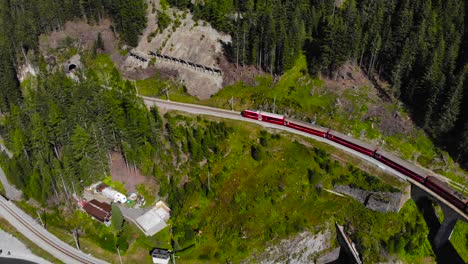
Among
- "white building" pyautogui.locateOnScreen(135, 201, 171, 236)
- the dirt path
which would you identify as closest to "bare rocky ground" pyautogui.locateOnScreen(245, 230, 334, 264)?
"white building" pyautogui.locateOnScreen(135, 201, 171, 236)

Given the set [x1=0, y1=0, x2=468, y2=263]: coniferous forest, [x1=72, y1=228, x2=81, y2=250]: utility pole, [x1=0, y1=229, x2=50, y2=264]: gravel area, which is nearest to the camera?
[x1=0, y1=0, x2=468, y2=263]: coniferous forest

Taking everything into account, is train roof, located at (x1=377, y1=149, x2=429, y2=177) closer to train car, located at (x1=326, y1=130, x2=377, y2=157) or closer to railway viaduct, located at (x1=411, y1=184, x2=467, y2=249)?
train car, located at (x1=326, y1=130, x2=377, y2=157)

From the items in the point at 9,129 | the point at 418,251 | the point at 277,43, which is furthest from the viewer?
the point at 9,129

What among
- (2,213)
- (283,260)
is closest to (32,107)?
(2,213)

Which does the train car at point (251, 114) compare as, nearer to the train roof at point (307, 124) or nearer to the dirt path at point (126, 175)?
the train roof at point (307, 124)

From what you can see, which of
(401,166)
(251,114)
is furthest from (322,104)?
(401,166)

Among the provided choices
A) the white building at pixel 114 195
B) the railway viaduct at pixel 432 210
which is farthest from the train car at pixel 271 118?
the white building at pixel 114 195

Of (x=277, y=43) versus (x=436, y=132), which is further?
(x=277, y=43)

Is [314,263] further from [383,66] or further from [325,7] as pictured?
[325,7]
